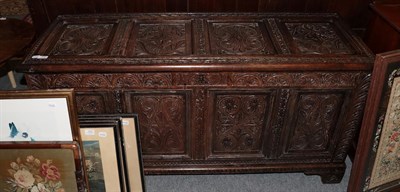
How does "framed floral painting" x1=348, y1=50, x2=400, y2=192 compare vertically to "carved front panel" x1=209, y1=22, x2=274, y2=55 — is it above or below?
below

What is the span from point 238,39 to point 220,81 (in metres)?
0.31

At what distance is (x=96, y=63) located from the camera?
1753mm

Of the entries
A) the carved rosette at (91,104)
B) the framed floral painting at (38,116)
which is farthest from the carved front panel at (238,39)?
the framed floral painting at (38,116)

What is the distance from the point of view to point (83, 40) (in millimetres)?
1972

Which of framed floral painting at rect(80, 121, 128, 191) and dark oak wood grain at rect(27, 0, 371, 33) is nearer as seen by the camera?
framed floral painting at rect(80, 121, 128, 191)

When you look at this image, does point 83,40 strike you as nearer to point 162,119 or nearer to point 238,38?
point 162,119

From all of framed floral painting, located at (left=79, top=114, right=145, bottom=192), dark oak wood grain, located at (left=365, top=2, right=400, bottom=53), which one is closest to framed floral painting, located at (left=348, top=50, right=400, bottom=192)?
dark oak wood grain, located at (left=365, top=2, right=400, bottom=53)

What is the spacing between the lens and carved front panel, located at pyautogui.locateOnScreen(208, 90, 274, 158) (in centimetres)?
190

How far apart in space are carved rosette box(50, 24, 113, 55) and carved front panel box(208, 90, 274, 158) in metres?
0.65

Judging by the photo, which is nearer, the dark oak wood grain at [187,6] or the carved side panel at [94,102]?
the carved side panel at [94,102]

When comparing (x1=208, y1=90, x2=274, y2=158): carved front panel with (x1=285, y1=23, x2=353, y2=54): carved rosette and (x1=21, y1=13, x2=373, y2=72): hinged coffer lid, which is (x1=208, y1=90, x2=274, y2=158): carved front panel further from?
(x1=285, y1=23, x2=353, y2=54): carved rosette

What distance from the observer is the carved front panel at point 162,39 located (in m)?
1.87

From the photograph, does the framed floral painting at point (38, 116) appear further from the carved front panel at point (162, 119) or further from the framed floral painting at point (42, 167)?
the carved front panel at point (162, 119)

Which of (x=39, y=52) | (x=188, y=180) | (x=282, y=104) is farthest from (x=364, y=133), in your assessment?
(x=39, y=52)
